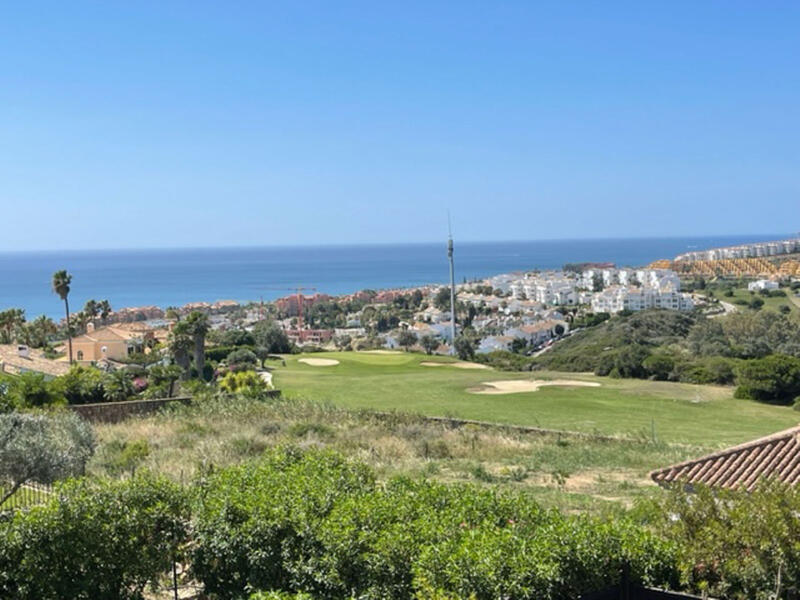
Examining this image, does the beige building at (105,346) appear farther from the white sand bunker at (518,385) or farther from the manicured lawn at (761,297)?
the manicured lawn at (761,297)

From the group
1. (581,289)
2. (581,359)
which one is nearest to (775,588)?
(581,359)

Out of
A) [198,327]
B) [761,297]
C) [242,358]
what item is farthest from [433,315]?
[198,327]

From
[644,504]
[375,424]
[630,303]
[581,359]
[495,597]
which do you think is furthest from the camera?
[630,303]

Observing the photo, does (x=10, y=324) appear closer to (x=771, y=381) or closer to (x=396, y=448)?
(x=396, y=448)

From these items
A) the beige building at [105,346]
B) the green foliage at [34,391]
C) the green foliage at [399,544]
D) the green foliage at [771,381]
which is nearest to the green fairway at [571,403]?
the green foliage at [771,381]

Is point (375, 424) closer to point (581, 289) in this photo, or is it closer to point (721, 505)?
point (721, 505)

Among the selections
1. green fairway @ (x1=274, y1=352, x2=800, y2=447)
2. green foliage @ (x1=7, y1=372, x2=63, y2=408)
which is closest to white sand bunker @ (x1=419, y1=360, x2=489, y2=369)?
green fairway @ (x1=274, y1=352, x2=800, y2=447)
